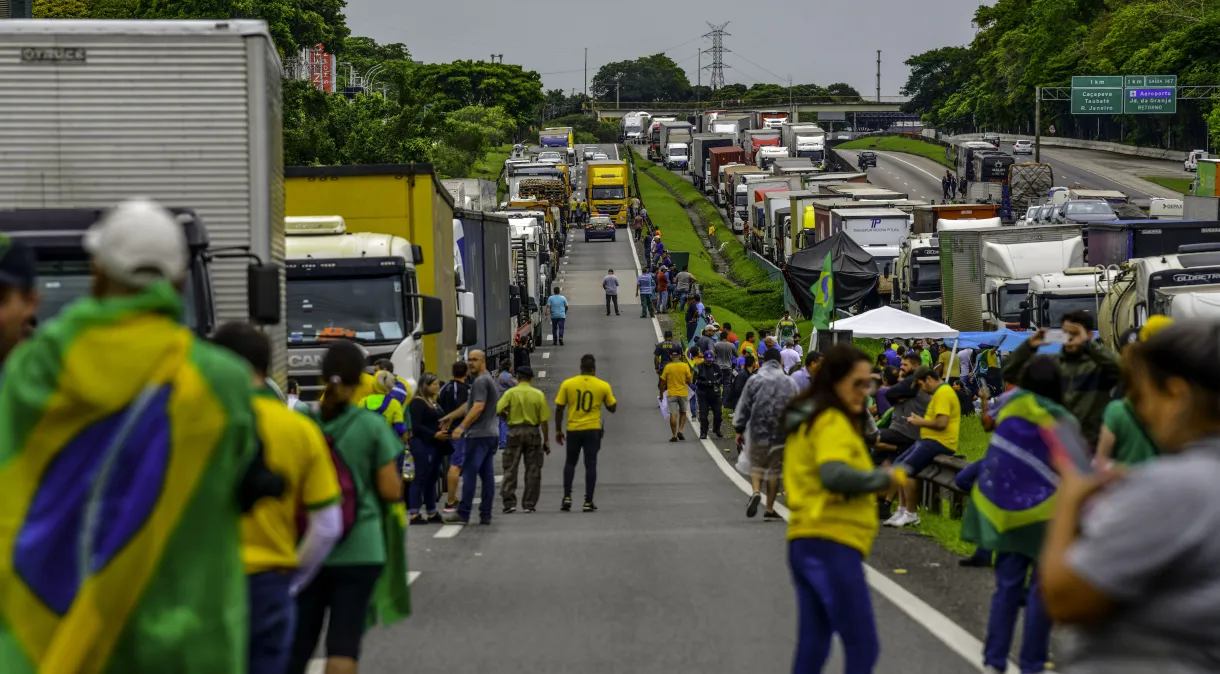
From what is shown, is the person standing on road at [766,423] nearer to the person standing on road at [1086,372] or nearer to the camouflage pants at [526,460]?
the camouflage pants at [526,460]

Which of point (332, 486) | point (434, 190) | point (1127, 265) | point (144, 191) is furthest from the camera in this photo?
point (1127, 265)

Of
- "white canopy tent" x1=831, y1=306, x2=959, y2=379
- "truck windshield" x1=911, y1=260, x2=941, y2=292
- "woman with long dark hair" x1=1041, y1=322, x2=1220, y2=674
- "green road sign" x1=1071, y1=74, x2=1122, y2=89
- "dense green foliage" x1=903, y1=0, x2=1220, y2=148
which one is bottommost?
"white canopy tent" x1=831, y1=306, x2=959, y2=379

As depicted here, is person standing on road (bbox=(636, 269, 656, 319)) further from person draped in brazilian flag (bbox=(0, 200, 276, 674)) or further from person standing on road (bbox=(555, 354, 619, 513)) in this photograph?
person draped in brazilian flag (bbox=(0, 200, 276, 674))

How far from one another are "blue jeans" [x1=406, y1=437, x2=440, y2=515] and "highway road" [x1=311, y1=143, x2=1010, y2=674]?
82 cm

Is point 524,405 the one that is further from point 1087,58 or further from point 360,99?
point 1087,58

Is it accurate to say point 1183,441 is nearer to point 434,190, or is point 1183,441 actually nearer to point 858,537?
point 858,537

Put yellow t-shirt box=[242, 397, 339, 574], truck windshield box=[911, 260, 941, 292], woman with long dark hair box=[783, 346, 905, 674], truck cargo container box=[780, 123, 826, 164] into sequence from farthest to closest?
truck cargo container box=[780, 123, 826, 164] < truck windshield box=[911, 260, 941, 292] < woman with long dark hair box=[783, 346, 905, 674] < yellow t-shirt box=[242, 397, 339, 574]

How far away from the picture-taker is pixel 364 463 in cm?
738

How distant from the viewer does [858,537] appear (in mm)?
7574

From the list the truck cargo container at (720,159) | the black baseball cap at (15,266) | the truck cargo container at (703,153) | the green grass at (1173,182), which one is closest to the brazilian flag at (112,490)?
the black baseball cap at (15,266)

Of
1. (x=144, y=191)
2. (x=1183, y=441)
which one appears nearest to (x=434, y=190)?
(x=144, y=191)

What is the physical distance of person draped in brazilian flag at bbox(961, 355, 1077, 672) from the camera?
27.8 ft

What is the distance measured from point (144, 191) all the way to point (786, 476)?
573 cm

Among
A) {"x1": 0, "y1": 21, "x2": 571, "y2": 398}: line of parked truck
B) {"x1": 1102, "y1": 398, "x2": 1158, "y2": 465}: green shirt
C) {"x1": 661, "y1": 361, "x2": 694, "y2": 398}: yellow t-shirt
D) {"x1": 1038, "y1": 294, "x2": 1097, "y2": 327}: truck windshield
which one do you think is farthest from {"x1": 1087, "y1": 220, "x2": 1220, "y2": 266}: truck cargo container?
{"x1": 1102, "y1": 398, "x2": 1158, "y2": 465}: green shirt
